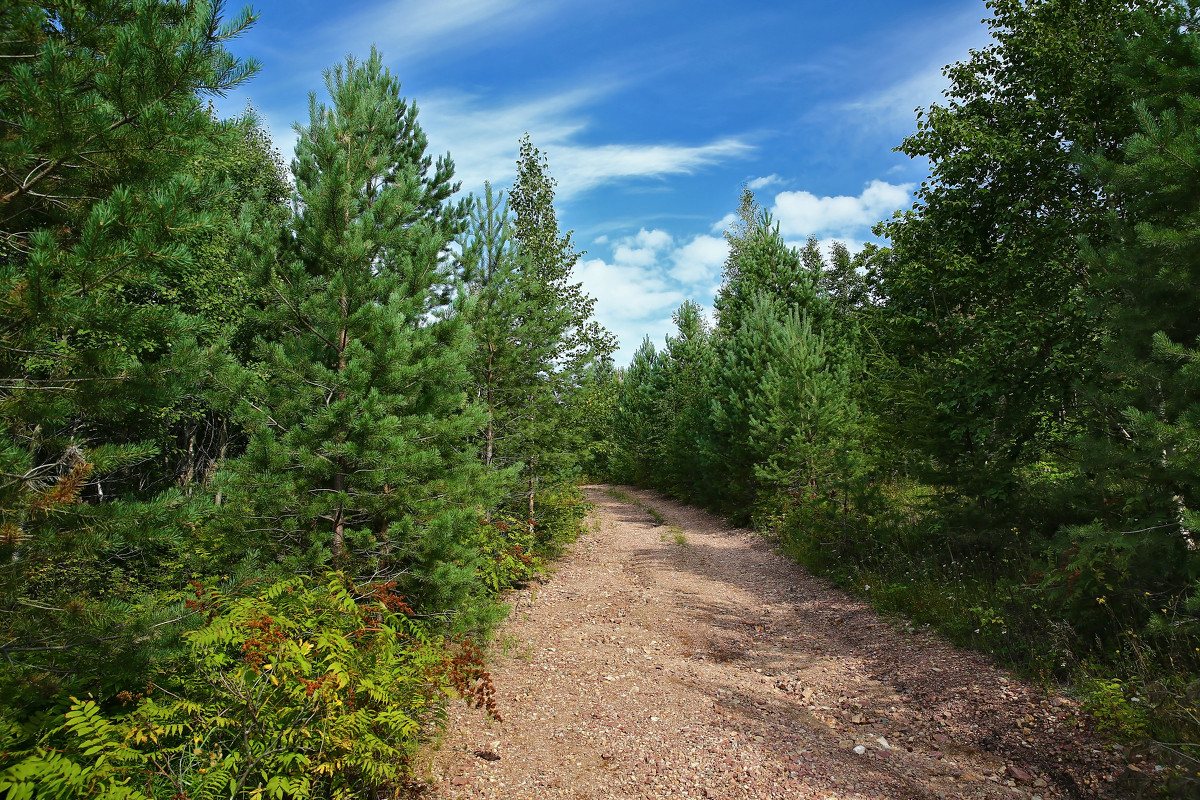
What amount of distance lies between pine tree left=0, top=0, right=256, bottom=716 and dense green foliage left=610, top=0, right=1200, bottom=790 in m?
6.40

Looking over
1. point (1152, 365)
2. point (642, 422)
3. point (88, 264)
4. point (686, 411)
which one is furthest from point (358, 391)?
point (642, 422)

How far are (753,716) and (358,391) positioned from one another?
15.5 feet

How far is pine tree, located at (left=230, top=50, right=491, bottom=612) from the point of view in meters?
4.95

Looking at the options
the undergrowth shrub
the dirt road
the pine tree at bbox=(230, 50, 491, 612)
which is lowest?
the dirt road

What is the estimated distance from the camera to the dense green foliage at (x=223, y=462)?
2783mm

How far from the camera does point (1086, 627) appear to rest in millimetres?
5523

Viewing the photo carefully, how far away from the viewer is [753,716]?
5.41 metres

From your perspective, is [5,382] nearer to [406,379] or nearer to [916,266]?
[406,379]

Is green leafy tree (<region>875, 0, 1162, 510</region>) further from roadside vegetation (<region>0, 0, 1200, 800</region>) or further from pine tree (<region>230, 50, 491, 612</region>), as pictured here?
pine tree (<region>230, 50, 491, 612</region>)

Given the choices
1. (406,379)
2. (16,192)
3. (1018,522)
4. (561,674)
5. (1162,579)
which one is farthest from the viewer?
(1018,522)

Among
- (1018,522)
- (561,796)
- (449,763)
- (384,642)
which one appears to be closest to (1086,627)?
(1018,522)

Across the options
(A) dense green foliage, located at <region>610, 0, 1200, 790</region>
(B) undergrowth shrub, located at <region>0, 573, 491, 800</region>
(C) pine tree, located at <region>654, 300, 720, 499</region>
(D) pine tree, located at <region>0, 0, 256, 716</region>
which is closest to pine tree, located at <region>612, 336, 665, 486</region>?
(C) pine tree, located at <region>654, 300, 720, 499</region>

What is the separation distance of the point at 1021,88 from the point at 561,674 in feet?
36.5

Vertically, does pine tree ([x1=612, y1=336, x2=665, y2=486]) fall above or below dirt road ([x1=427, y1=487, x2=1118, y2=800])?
above
